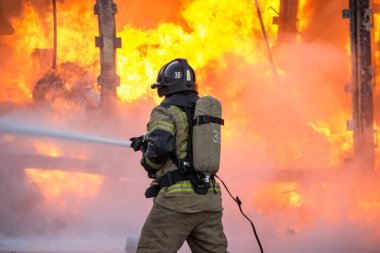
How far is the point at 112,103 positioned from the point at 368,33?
3828 mm

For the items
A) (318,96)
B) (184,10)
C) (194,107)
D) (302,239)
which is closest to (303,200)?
(302,239)

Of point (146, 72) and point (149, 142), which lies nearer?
point (149, 142)

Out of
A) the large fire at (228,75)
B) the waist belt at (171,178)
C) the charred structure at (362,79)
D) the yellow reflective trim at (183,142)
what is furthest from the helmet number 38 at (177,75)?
the charred structure at (362,79)

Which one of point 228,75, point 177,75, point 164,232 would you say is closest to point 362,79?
point 228,75

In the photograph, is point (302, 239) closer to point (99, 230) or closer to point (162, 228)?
point (99, 230)

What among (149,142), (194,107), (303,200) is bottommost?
(149,142)

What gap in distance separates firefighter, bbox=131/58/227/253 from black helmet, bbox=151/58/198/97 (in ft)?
0.25

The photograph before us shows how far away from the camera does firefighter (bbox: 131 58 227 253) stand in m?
4.37

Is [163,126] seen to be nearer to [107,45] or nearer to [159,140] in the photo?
[159,140]

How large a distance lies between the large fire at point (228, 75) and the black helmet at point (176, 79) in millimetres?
4946

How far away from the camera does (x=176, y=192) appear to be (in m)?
4.39

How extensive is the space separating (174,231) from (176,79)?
41.2 inches

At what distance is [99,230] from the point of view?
9.22 m

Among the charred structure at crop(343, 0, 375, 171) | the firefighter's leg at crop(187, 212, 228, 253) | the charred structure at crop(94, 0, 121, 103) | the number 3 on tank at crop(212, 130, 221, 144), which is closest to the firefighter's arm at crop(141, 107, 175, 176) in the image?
the number 3 on tank at crop(212, 130, 221, 144)
